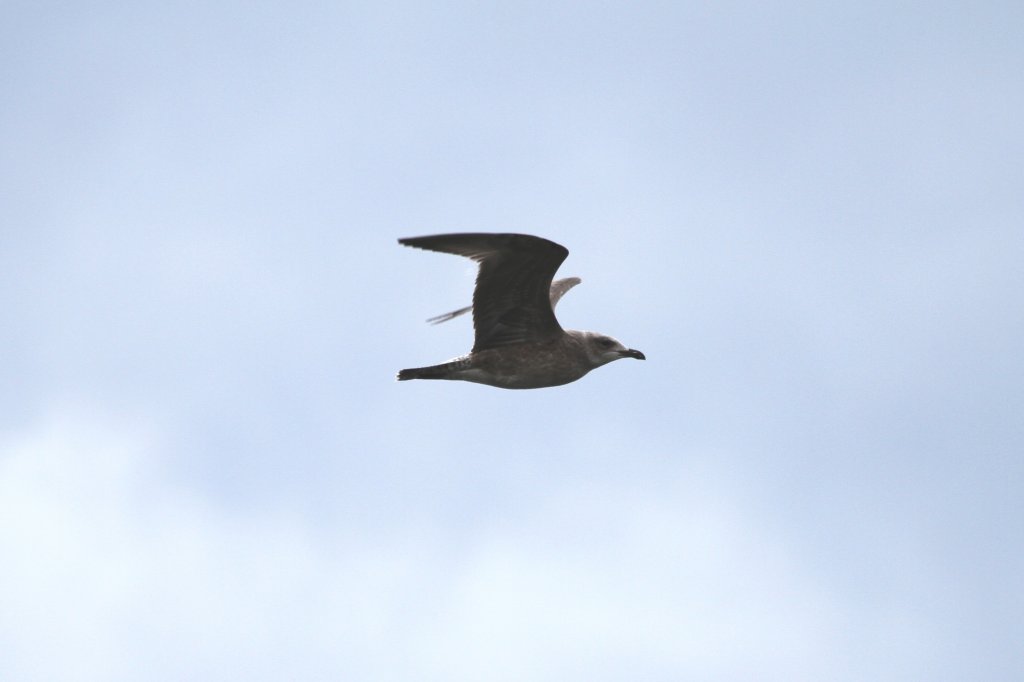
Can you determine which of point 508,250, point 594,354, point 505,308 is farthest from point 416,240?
point 594,354

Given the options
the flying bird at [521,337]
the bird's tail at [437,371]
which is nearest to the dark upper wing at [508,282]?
the flying bird at [521,337]

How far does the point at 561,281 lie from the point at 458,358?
17.7 ft

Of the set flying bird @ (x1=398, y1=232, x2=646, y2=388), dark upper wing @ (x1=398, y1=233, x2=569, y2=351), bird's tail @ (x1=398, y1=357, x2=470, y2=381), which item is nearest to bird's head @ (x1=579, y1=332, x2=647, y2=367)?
flying bird @ (x1=398, y1=232, x2=646, y2=388)

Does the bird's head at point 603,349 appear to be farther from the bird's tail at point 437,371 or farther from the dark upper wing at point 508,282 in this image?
the bird's tail at point 437,371

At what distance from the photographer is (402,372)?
2084 centimetres

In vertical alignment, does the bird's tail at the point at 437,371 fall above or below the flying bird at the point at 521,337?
below

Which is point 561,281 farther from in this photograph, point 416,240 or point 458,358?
point 416,240

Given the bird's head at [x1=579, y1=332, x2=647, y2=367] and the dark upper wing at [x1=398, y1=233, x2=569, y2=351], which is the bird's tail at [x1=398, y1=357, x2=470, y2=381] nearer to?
the dark upper wing at [x1=398, y1=233, x2=569, y2=351]

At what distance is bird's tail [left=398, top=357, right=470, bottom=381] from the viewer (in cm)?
2069

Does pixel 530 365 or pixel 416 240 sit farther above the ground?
pixel 416 240

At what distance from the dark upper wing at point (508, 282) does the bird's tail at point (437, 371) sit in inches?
14.9

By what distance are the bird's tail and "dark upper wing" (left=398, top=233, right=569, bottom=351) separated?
1.24 feet

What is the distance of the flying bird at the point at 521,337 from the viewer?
63.5 ft

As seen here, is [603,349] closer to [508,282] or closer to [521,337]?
[521,337]
